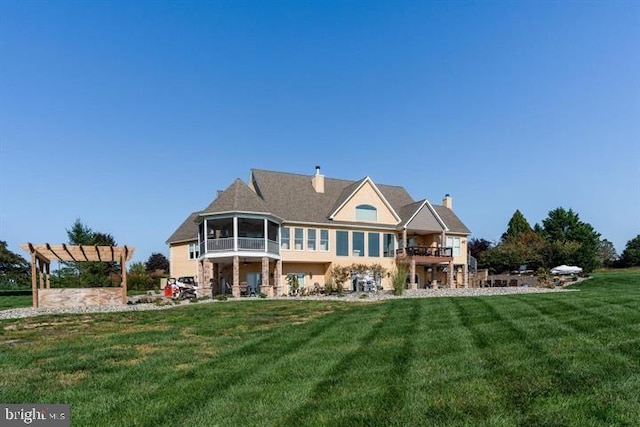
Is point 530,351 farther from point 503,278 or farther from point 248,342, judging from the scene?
point 503,278

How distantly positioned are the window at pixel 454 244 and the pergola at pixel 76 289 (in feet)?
75.0

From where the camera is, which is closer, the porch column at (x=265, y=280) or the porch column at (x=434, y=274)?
the porch column at (x=265, y=280)

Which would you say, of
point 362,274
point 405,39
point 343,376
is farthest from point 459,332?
point 362,274

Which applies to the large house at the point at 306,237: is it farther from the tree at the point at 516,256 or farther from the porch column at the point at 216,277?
the tree at the point at 516,256

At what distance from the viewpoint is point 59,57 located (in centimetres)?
1479

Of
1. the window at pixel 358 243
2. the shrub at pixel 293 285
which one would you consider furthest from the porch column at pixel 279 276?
the window at pixel 358 243

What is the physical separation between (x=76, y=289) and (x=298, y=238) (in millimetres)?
13263

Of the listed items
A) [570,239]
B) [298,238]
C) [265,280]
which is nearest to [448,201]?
[298,238]

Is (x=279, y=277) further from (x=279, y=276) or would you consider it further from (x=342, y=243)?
(x=342, y=243)

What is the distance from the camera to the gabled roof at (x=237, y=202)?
25.0 m

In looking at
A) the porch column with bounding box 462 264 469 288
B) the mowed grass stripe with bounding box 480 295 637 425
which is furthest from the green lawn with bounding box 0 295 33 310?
the porch column with bounding box 462 264 469 288

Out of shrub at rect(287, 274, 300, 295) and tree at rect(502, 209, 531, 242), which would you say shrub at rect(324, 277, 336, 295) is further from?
tree at rect(502, 209, 531, 242)

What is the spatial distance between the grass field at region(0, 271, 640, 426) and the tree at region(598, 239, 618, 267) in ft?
183

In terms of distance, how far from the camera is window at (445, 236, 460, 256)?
34.5 m
